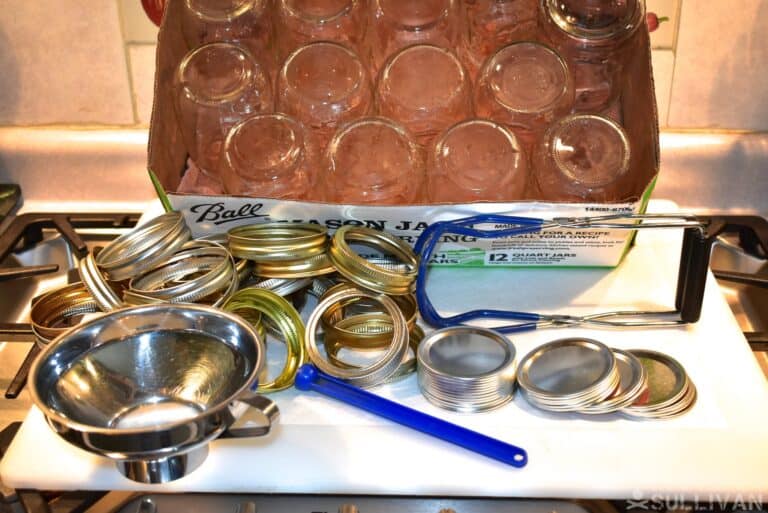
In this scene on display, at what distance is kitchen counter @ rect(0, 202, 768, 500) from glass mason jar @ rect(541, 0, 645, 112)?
309 millimetres

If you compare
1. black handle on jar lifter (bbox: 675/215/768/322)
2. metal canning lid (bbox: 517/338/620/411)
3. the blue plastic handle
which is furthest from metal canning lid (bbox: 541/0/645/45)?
the blue plastic handle

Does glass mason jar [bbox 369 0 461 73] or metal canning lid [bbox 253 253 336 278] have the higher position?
glass mason jar [bbox 369 0 461 73]

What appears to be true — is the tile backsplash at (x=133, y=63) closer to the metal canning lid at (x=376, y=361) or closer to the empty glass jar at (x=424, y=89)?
the empty glass jar at (x=424, y=89)

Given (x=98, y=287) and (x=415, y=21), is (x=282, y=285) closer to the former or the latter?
(x=98, y=287)

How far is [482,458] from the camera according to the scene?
0.60 metres

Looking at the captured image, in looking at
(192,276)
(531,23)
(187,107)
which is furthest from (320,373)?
(531,23)

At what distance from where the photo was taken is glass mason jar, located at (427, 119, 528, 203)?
2.49 ft

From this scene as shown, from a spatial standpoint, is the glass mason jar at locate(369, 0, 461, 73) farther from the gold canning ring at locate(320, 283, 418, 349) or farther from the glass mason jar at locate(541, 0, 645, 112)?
the gold canning ring at locate(320, 283, 418, 349)

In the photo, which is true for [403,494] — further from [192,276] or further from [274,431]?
[192,276]

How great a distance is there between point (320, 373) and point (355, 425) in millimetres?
52

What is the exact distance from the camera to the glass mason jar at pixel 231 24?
821 millimetres

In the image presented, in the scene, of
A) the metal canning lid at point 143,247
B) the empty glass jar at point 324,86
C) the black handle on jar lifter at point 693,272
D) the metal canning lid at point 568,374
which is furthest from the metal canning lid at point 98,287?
the black handle on jar lifter at point 693,272

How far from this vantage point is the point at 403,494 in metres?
0.59

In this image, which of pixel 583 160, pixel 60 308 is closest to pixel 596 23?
pixel 583 160
